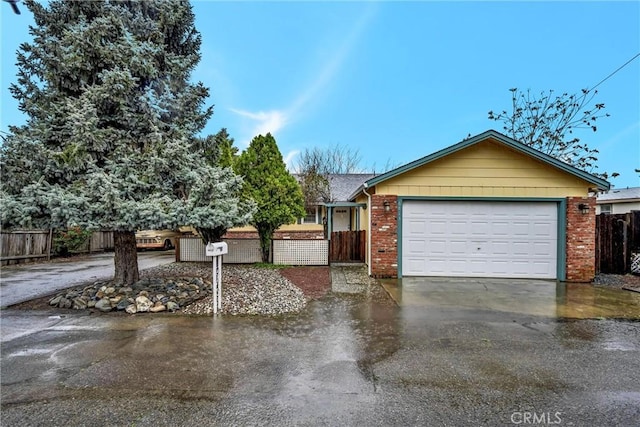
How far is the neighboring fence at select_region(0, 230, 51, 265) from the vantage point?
1211cm

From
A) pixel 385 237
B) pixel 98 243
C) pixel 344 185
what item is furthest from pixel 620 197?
pixel 98 243

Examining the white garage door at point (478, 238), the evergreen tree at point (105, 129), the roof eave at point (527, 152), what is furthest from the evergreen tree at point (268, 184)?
the roof eave at point (527, 152)

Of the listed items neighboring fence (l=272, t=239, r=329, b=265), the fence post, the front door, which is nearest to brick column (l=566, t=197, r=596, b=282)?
neighboring fence (l=272, t=239, r=329, b=265)

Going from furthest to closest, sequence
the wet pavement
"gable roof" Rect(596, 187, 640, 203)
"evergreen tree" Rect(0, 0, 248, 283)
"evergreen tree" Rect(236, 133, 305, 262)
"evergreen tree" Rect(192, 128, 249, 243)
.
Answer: "gable roof" Rect(596, 187, 640, 203), "evergreen tree" Rect(236, 133, 305, 262), "evergreen tree" Rect(192, 128, 249, 243), "evergreen tree" Rect(0, 0, 248, 283), the wet pavement

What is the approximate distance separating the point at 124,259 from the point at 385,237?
21.0ft

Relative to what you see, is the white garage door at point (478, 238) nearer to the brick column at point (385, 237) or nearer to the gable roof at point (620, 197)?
the brick column at point (385, 237)

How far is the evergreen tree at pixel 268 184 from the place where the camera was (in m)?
10.4

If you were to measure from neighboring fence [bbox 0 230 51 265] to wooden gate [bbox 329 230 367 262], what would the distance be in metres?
12.2

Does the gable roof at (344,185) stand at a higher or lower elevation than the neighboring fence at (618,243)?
higher

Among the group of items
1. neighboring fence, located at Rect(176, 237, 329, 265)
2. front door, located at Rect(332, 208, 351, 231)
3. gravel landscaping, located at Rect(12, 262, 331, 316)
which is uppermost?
front door, located at Rect(332, 208, 351, 231)

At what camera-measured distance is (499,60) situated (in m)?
13.8

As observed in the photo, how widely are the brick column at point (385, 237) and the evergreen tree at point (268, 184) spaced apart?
9.82 ft

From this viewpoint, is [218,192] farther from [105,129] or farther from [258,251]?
[258,251]

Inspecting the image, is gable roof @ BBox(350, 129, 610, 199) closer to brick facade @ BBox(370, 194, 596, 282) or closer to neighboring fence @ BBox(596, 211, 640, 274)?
brick facade @ BBox(370, 194, 596, 282)
